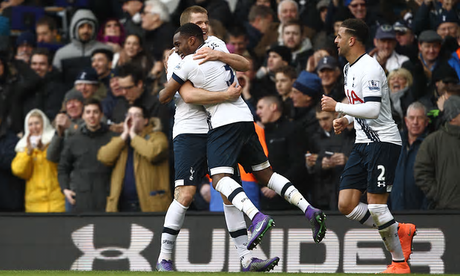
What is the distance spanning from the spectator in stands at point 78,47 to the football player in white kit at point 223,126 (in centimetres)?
611

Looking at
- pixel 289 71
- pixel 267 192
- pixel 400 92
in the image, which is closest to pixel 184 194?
pixel 267 192

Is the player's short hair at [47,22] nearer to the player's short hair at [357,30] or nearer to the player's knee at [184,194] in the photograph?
the player's knee at [184,194]

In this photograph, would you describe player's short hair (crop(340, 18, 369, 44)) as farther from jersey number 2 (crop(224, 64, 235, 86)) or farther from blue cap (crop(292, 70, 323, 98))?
blue cap (crop(292, 70, 323, 98))

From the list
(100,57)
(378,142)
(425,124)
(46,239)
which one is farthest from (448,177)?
(100,57)

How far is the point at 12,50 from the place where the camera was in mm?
15148

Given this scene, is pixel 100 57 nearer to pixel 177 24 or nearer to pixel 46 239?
pixel 177 24

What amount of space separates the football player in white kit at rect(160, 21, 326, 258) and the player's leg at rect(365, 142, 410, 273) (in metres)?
0.82

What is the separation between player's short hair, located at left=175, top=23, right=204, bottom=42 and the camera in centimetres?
857

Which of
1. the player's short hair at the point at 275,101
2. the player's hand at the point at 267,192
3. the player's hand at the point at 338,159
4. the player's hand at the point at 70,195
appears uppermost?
the player's short hair at the point at 275,101

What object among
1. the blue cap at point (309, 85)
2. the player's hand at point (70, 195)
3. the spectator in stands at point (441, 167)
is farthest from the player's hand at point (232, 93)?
the player's hand at point (70, 195)

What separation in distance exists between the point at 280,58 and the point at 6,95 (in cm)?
432

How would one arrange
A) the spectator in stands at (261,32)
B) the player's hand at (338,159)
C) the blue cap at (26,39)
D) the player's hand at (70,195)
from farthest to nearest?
the blue cap at (26,39)
the spectator in stands at (261,32)
the player's hand at (70,195)
the player's hand at (338,159)

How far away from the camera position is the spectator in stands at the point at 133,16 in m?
15.4

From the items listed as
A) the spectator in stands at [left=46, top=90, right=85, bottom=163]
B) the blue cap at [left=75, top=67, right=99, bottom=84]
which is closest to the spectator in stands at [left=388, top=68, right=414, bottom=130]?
the spectator in stands at [left=46, top=90, right=85, bottom=163]
